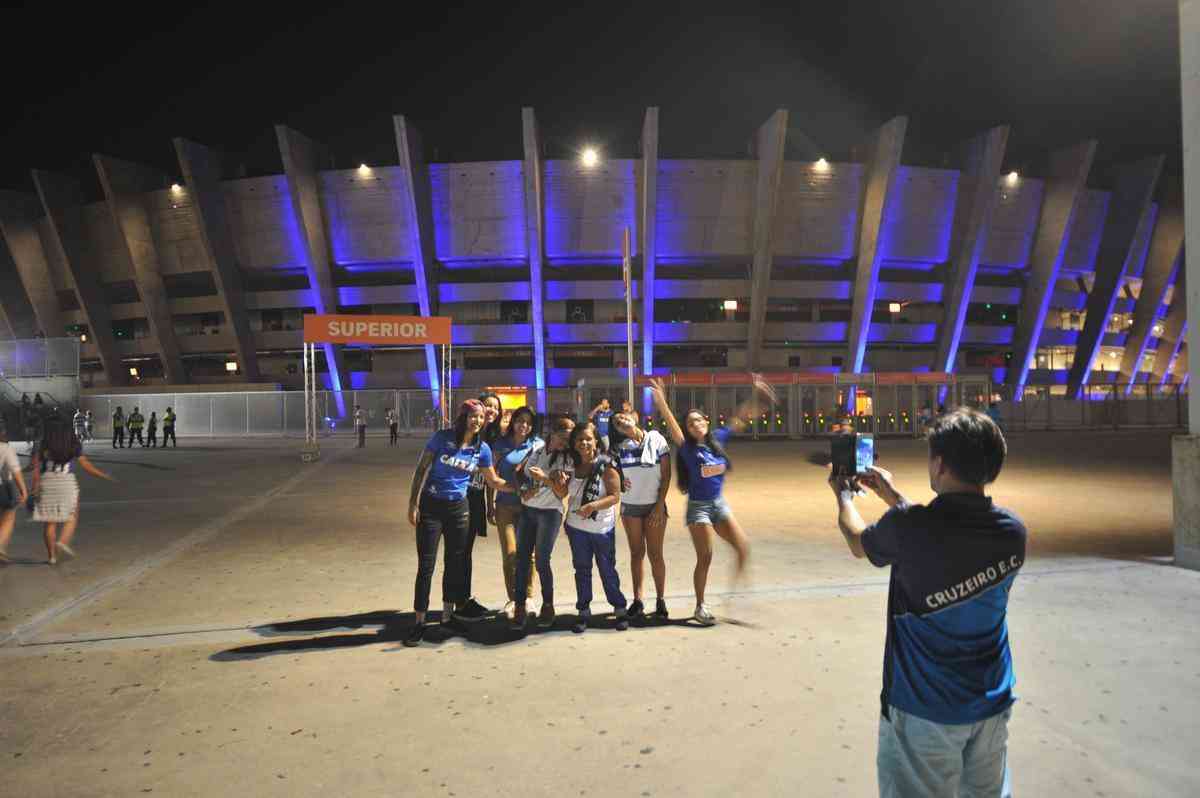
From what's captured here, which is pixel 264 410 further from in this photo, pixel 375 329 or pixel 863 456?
pixel 863 456

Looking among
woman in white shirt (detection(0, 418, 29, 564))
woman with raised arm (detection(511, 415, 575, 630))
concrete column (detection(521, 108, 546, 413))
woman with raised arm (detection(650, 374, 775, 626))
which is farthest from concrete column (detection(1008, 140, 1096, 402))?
woman in white shirt (detection(0, 418, 29, 564))

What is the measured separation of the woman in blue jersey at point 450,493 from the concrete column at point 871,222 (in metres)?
36.5

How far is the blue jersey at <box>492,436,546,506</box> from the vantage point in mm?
5652

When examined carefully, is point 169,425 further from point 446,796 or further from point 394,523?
point 446,796

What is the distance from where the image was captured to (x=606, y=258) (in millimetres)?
39531

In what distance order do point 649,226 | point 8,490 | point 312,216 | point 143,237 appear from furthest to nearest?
point 143,237
point 312,216
point 649,226
point 8,490

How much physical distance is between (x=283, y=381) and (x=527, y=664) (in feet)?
142

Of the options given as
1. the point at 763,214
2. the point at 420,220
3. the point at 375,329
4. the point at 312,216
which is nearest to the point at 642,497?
the point at 375,329

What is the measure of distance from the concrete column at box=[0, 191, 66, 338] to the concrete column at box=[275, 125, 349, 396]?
66.3ft

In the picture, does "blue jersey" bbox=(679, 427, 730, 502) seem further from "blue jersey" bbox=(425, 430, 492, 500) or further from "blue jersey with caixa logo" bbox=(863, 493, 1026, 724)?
"blue jersey with caixa logo" bbox=(863, 493, 1026, 724)

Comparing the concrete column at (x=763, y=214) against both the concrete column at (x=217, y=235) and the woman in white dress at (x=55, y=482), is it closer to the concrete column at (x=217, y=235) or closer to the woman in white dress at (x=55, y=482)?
the concrete column at (x=217, y=235)

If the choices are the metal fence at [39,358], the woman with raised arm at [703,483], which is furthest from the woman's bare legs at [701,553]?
the metal fence at [39,358]

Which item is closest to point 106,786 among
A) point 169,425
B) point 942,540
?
point 942,540

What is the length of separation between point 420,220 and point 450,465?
114 ft
